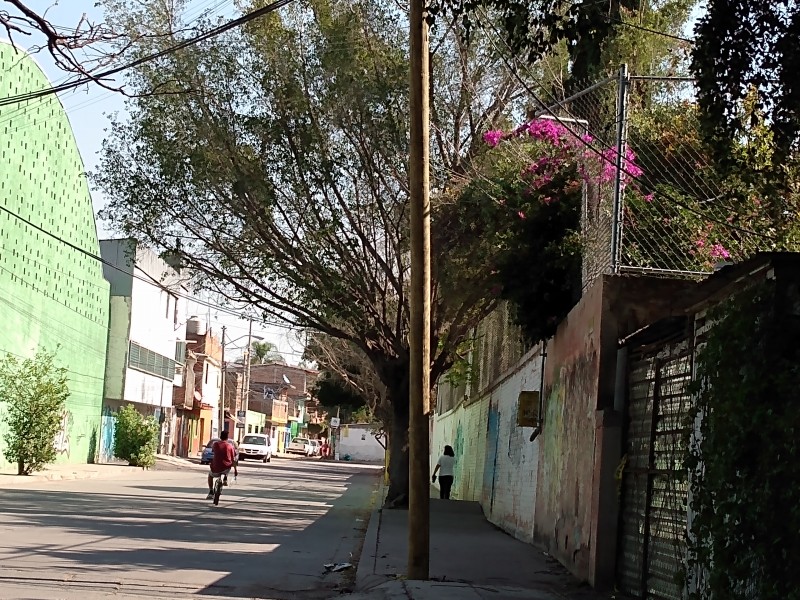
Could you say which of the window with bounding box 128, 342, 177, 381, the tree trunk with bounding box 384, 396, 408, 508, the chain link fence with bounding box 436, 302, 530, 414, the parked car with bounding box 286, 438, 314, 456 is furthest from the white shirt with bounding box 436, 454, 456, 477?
the parked car with bounding box 286, 438, 314, 456

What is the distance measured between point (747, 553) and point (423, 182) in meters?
5.94

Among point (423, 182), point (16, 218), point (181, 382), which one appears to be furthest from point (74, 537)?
→ point (181, 382)

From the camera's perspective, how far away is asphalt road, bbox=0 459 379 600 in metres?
10.8

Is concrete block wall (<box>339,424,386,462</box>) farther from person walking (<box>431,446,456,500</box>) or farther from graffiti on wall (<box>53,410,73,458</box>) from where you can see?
person walking (<box>431,446,456,500</box>)

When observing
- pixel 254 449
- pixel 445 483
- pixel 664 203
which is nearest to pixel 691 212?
pixel 664 203

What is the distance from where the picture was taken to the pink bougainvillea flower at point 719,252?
11797 millimetres

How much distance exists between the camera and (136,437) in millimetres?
46000

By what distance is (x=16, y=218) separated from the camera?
34.2 meters

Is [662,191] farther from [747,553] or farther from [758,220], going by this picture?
[747,553]

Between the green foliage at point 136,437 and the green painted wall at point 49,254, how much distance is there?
4.67ft

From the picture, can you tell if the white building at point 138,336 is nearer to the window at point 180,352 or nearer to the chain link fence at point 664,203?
the window at point 180,352

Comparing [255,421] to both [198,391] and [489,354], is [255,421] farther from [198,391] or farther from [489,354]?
[489,354]

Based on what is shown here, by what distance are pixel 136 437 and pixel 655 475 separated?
38754mm

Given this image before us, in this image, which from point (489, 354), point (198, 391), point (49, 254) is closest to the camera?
point (489, 354)
